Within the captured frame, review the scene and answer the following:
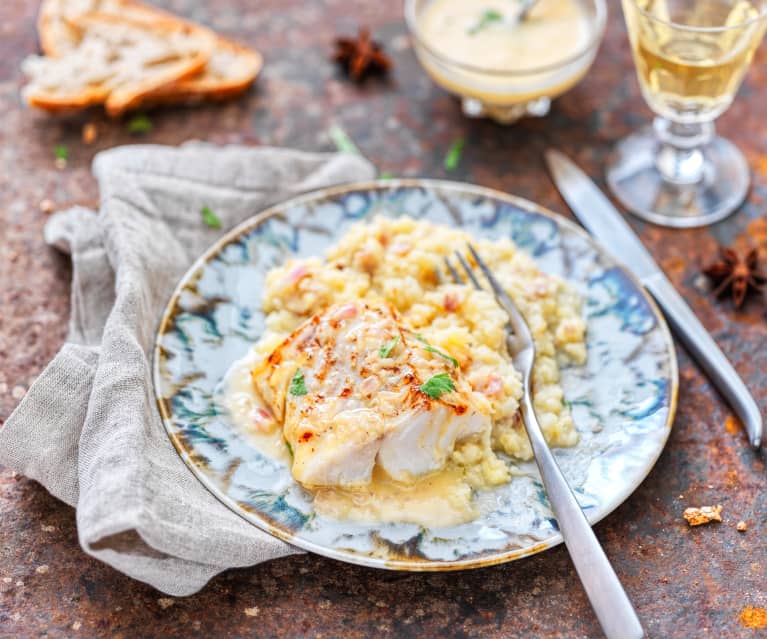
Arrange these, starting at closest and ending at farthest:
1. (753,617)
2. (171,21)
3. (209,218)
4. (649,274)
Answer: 1. (753,617)
2. (649,274)
3. (209,218)
4. (171,21)

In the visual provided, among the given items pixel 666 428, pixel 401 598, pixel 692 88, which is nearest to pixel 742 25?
pixel 692 88

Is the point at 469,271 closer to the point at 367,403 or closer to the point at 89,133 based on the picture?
the point at 367,403

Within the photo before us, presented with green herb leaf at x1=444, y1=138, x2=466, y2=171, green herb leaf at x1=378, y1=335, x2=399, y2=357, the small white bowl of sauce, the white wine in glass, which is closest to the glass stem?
the white wine in glass

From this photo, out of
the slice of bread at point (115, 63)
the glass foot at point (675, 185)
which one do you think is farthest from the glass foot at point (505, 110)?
the slice of bread at point (115, 63)

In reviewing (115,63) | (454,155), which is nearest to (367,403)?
(454,155)

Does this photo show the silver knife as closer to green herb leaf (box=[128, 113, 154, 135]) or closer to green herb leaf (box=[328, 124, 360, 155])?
green herb leaf (box=[328, 124, 360, 155])

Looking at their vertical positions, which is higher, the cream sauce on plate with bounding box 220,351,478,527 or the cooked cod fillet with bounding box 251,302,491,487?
the cooked cod fillet with bounding box 251,302,491,487

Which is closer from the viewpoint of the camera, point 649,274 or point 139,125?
point 649,274

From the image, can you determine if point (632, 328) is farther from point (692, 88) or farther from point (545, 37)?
point (545, 37)
